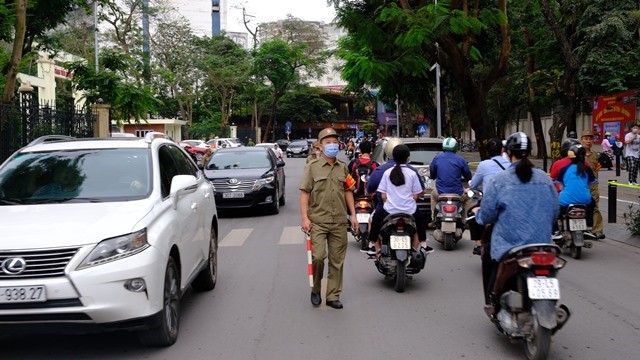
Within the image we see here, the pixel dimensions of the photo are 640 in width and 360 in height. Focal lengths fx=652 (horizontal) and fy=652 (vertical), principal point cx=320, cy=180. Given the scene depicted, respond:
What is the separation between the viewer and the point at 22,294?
4.46 metres

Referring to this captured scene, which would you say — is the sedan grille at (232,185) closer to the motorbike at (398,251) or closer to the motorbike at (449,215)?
the motorbike at (449,215)

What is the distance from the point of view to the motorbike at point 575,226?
8.90 meters

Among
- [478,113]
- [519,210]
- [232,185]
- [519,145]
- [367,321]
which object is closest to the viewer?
[519,210]

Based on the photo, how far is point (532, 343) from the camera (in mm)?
4770

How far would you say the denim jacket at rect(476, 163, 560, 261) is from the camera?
197 inches

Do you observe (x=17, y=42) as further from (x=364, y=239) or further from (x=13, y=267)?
(x=13, y=267)

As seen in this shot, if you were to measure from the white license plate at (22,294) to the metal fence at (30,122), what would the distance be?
398 inches

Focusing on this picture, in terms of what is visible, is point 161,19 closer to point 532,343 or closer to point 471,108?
point 471,108

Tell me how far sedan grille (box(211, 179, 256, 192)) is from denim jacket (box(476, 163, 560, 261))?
9.92 m

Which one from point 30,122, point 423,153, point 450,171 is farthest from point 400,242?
point 30,122

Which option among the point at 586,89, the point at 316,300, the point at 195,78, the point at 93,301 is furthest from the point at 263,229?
the point at 195,78

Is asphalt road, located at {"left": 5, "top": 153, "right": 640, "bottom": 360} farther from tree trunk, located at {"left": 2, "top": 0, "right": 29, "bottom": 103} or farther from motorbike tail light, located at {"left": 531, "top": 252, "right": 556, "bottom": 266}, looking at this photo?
tree trunk, located at {"left": 2, "top": 0, "right": 29, "bottom": 103}

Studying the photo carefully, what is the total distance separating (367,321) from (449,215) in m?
3.95

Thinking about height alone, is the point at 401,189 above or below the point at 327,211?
above
